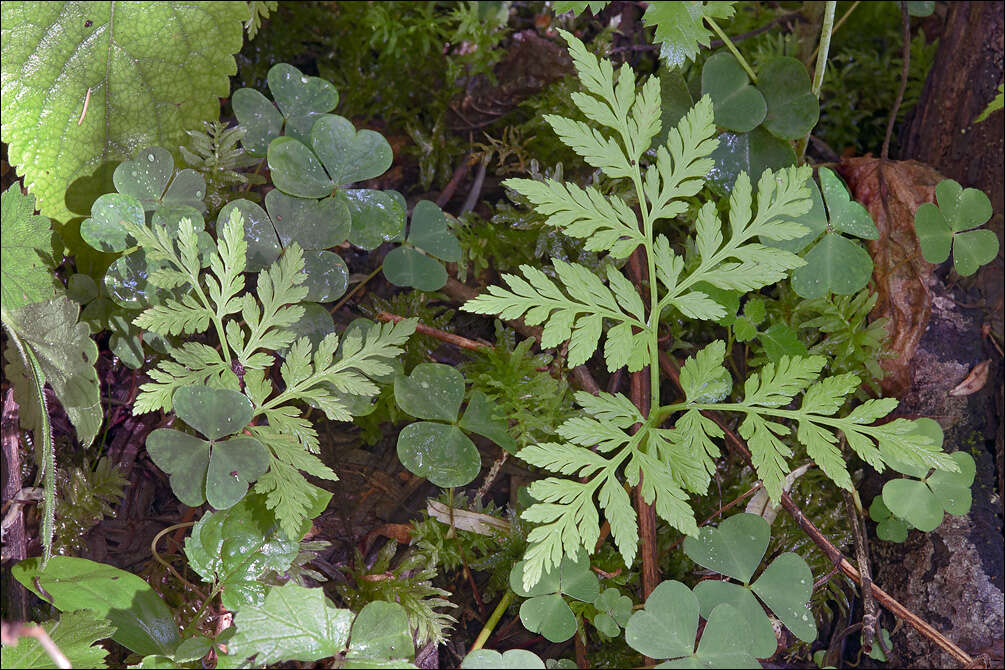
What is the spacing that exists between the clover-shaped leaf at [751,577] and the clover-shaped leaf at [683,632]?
0.26ft

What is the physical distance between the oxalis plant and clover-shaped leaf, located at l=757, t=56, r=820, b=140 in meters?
0.39

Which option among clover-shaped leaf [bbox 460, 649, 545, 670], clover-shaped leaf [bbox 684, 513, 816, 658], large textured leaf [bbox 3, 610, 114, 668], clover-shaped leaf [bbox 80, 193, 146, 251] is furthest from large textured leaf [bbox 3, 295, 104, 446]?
clover-shaped leaf [bbox 684, 513, 816, 658]

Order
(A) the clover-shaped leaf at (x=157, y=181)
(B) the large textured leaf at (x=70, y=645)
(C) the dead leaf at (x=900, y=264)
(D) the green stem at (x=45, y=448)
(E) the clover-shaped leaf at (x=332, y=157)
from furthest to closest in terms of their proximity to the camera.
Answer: (C) the dead leaf at (x=900, y=264)
(E) the clover-shaped leaf at (x=332, y=157)
(A) the clover-shaped leaf at (x=157, y=181)
(D) the green stem at (x=45, y=448)
(B) the large textured leaf at (x=70, y=645)

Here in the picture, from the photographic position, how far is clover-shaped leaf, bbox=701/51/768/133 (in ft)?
7.14

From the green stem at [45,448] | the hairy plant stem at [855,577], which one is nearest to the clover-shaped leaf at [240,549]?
the green stem at [45,448]

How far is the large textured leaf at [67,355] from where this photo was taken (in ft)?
→ 6.23

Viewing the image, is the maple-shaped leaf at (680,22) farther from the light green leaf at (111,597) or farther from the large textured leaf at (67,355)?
the light green leaf at (111,597)

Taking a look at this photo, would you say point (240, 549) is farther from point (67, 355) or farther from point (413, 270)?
point (413, 270)

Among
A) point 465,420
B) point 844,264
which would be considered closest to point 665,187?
point 844,264

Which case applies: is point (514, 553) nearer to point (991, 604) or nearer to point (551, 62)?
point (991, 604)

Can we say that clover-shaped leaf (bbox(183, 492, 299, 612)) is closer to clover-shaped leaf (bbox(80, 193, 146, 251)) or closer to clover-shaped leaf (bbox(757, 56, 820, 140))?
clover-shaped leaf (bbox(80, 193, 146, 251))

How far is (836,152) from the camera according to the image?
261 centimetres

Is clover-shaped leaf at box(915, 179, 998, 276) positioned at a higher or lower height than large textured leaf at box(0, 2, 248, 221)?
lower

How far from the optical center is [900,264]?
7.55ft
